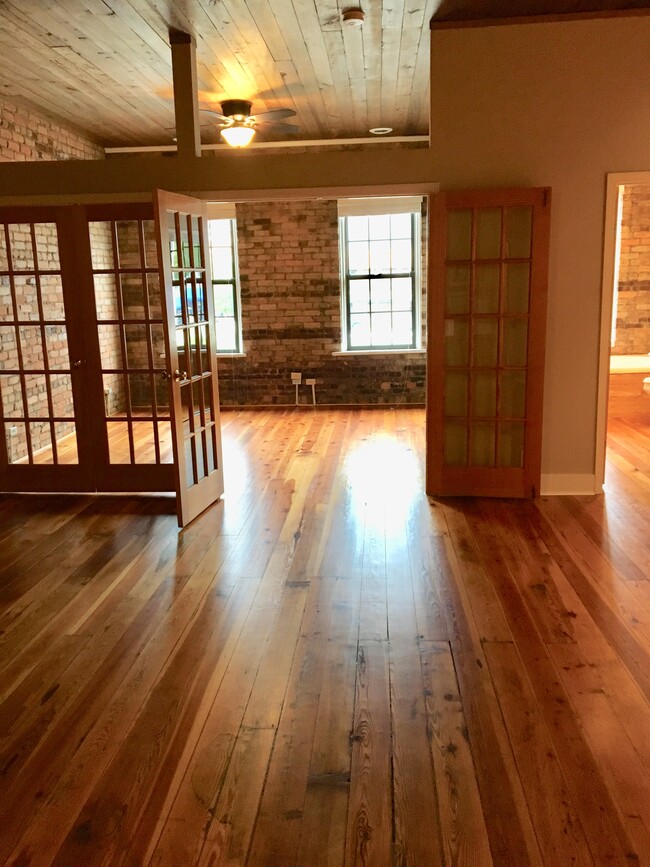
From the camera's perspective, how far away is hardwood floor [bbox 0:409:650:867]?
1908 millimetres

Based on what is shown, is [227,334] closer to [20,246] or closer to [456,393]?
[20,246]

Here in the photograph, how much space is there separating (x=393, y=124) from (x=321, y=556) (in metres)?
5.44

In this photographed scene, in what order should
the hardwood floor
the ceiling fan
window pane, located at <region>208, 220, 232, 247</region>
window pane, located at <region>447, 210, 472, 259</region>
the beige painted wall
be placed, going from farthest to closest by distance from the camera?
window pane, located at <region>208, 220, 232, 247</region> → the ceiling fan → window pane, located at <region>447, 210, 472, 259</region> → the beige painted wall → the hardwood floor

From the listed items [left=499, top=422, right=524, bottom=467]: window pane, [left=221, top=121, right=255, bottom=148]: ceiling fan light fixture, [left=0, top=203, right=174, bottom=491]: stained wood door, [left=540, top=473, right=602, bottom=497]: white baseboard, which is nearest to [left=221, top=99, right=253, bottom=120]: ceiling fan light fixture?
[left=221, top=121, right=255, bottom=148]: ceiling fan light fixture

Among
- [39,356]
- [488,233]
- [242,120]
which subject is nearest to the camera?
[488,233]

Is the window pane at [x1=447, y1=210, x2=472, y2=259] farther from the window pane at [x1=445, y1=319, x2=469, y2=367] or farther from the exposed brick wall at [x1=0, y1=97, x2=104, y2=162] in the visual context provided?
the exposed brick wall at [x1=0, y1=97, x2=104, y2=162]

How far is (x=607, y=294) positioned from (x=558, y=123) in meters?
1.17

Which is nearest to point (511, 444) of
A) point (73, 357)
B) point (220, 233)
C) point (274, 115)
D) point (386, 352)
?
point (73, 357)

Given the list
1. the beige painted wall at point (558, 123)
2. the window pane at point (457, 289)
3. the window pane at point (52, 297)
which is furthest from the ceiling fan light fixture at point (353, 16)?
Result: the window pane at point (52, 297)

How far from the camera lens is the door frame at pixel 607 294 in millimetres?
4426

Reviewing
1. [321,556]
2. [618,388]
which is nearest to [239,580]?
[321,556]

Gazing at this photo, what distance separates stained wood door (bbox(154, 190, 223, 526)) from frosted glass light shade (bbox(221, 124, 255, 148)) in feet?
5.08

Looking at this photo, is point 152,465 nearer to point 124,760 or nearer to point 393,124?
point 124,760

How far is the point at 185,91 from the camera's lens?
4535 mm
